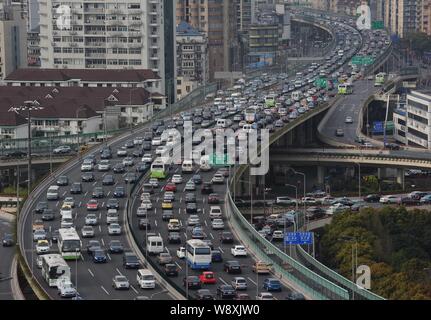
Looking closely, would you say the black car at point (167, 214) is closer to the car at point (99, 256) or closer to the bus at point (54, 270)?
the car at point (99, 256)

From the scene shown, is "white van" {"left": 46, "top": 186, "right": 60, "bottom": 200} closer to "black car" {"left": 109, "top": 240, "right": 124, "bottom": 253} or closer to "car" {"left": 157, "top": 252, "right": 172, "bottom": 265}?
"black car" {"left": 109, "top": 240, "right": 124, "bottom": 253}

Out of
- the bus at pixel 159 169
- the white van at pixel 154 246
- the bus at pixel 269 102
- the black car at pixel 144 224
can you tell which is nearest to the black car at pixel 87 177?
the bus at pixel 159 169

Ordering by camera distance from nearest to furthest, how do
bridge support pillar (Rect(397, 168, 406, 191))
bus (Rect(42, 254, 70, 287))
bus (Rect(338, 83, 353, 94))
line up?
bus (Rect(42, 254, 70, 287)), bridge support pillar (Rect(397, 168, 406, 191)), bus (Rect(338, 83, 353, 94))

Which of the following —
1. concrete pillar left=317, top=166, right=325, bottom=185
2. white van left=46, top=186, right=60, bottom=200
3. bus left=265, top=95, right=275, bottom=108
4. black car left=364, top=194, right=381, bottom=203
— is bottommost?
concrete pillar left=317, top=166, right=325, bottom=185

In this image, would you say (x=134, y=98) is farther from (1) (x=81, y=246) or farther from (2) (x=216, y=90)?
(1) (x=81, y=246)

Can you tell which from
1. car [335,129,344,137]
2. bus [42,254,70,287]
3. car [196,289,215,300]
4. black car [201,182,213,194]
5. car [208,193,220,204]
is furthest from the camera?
car [335,129,344,137]

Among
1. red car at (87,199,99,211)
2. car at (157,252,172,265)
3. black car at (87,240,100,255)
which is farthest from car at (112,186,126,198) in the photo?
car at (157,252,172,265)

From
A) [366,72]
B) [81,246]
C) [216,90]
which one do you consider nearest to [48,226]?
[81,246]
